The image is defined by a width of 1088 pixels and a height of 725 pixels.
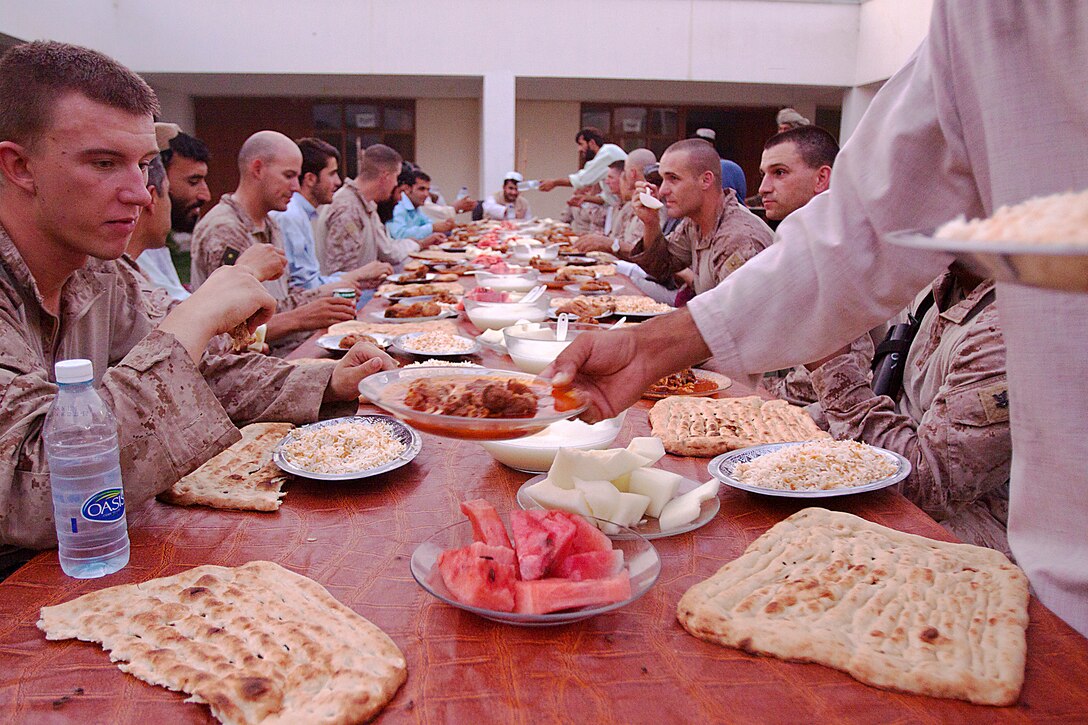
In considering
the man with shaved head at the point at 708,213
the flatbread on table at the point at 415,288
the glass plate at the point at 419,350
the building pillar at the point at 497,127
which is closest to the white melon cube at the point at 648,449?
the glass plate at the point at 419,350

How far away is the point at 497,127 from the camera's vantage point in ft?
46.2

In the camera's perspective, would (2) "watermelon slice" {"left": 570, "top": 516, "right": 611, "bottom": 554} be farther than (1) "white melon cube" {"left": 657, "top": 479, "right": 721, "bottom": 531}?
No

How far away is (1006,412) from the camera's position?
1945 mm

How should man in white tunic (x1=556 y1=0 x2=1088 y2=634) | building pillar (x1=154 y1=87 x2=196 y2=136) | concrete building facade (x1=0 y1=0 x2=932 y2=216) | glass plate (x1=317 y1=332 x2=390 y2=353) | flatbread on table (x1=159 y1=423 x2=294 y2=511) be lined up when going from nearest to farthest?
man in white tunic (x1=556 y1=0 x2=1088 y2=634) < flatbread on table (x1=159 y1=423 x2=294 y2=511) < glass plate (x1=317 y1=332 x2=390 y2=353) < concrete building facade (x1=0 y1=0 x2=932 y2=216) < building pillar (x1=154 y1=87 x2=196 y2=136)

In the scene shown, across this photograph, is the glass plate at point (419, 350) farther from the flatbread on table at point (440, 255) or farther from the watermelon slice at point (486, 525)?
the flatbread on table at point (440, 255)

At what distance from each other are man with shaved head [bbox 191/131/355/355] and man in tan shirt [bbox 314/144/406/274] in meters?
1.74

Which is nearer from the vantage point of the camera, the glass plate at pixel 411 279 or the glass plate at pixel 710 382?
the glass plate at pixel 710 382

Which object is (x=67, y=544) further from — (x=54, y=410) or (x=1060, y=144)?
(x=1060, y=144)

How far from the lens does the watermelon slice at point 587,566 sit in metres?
1.20

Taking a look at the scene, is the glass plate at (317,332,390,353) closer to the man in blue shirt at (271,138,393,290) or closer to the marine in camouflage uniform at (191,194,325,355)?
the marine in camouflage uniform at (191,194,325,355)

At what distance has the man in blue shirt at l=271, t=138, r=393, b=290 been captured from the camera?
6062mm

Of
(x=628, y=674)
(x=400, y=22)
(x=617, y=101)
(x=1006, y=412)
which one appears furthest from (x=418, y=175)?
(x=628, y=674)

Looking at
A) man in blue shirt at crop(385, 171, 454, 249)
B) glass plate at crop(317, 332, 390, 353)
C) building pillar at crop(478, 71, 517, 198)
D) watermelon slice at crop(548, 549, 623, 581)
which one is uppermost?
building pillar at crop(478, 71, 517, 198)

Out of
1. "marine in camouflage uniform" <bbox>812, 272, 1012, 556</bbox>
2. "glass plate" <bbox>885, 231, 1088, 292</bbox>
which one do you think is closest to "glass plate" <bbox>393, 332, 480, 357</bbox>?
"marine in camouflage uniform" <bbox>812, 272, 1012, 556</bbox>
